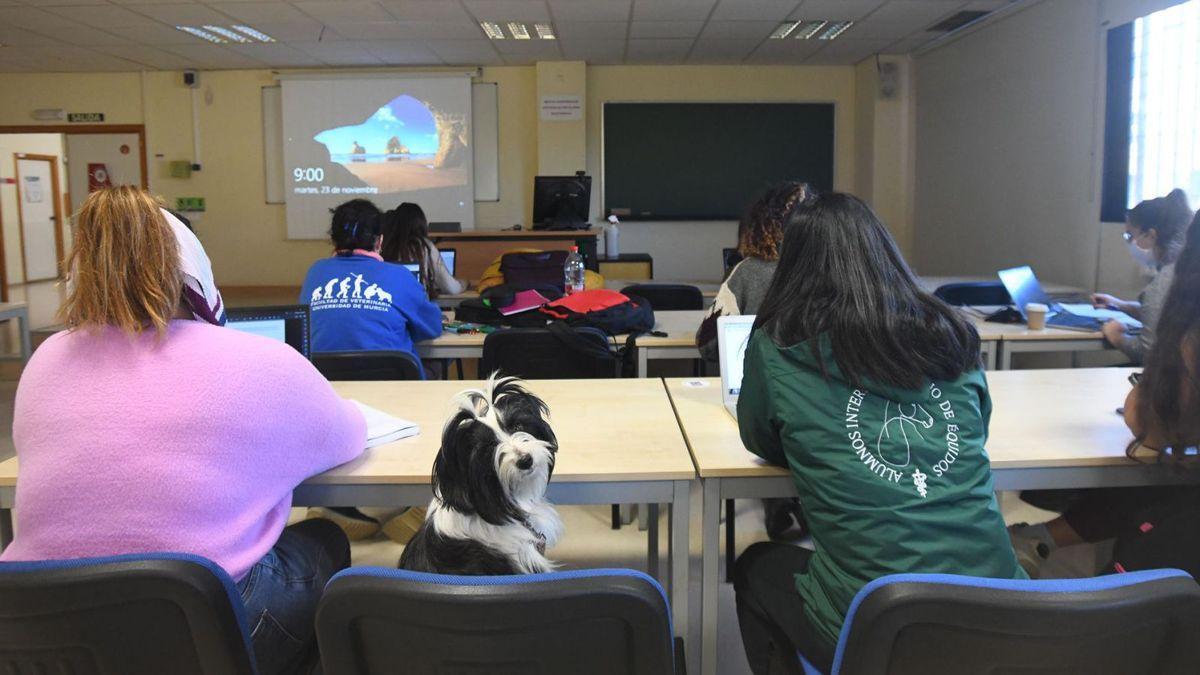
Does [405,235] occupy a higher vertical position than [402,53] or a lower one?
lower

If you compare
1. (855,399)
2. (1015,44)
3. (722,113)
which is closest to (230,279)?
(722,113)

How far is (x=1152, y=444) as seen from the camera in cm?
162

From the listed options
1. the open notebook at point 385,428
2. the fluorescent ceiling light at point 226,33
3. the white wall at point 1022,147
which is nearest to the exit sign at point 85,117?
the fluorescent ceiling light at point 226,33

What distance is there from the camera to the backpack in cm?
438

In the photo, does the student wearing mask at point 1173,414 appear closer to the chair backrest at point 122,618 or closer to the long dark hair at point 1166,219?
the chair backrest at point 122,618

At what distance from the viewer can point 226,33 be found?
23.3 ft

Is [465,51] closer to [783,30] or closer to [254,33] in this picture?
[254,33]

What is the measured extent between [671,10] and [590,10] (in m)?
0.62

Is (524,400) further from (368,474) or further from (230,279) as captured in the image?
(230,279)

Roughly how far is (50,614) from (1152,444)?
184cm

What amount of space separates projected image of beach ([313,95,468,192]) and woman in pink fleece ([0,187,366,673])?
760 cm

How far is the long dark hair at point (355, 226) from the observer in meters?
2.88

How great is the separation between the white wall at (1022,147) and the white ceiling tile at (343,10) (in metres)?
4.69

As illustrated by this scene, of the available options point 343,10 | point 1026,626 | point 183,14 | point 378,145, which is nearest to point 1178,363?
point 1026,626
